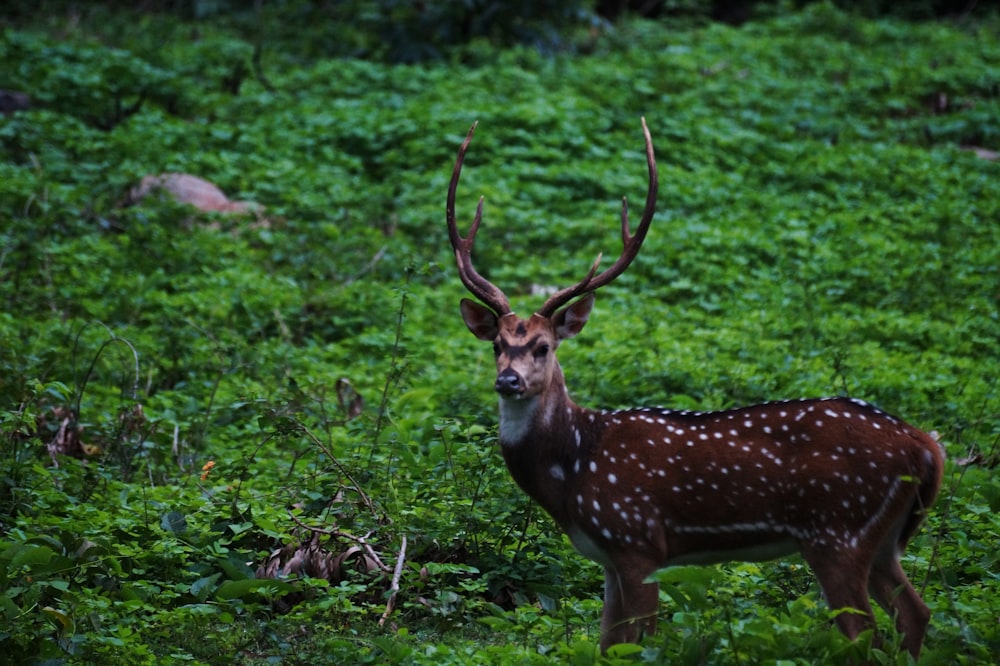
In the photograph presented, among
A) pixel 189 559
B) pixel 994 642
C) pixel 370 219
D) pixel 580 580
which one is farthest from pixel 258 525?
pixel 370 219

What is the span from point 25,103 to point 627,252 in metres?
10.9

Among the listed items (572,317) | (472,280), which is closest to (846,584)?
(572,317)

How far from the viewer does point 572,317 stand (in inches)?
247

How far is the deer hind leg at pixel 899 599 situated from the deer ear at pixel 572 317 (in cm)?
185

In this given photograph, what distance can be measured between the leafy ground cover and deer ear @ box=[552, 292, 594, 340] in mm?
Answer: 876

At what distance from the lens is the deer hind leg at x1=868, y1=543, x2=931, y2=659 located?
206 inches

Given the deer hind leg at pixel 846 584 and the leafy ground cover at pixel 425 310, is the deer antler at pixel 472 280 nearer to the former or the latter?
the leafy ground cover at pixel 425 310

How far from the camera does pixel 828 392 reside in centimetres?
859

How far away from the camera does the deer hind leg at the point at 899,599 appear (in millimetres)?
5223

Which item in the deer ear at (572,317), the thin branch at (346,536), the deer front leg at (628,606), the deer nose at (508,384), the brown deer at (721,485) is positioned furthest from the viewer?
the deer ear at (572,317)

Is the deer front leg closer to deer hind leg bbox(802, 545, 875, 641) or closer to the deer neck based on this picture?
the deer neck

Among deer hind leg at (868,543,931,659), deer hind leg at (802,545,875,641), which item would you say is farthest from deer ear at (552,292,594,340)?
deer hind leg at (868,543,931,659)

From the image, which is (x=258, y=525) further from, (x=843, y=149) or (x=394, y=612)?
(x=843, y=149)

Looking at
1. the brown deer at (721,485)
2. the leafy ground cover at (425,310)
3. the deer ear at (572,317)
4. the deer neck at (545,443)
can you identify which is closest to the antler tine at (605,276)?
the deer ear at (572,317)
